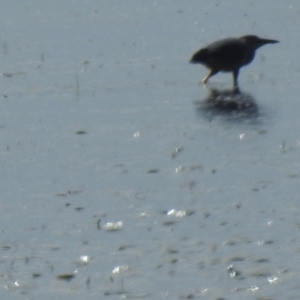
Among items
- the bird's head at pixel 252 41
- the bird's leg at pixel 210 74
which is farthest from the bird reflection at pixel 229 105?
the bird's head at pixel 252 41

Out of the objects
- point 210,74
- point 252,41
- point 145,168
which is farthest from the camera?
point 252,41

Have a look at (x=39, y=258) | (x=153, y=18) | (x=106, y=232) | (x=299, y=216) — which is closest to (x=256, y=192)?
(x=299, y=216)

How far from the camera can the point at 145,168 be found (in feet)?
30.7

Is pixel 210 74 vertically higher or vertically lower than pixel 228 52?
lower

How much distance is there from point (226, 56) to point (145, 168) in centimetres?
396

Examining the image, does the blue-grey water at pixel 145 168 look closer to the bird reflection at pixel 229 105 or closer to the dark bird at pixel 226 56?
→ the bird reflection at pixel 229 105

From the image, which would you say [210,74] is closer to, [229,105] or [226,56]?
[226,56]

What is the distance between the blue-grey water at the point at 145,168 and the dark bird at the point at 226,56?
230mm

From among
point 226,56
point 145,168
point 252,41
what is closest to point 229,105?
point 226,56

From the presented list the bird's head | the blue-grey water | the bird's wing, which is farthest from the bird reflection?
the bird's head

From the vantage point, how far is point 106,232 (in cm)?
768

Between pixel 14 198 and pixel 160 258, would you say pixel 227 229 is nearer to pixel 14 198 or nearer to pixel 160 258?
pixel 160 258

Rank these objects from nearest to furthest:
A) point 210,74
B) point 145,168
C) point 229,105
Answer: point 145,168
point 229,105
point 210,74

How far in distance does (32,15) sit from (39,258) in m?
11.6
